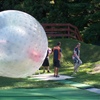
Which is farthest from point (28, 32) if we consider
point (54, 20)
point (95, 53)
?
point (54, 20)

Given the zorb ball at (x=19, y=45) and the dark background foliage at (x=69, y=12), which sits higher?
the dark background foliage at (x=69, y=12)

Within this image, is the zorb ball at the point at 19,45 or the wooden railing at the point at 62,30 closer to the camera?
the zorb ball at the point at 19,45

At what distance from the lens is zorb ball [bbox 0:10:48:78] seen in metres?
4.62

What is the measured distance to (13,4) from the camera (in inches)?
1446

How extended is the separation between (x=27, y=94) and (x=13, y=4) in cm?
2782

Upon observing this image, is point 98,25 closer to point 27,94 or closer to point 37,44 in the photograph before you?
point 27,94

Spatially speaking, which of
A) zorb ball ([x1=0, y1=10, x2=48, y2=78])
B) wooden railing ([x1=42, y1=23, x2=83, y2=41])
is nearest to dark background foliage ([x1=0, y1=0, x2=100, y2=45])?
wooden railing ([x1=42, y1=23, x2=83, y2=41])

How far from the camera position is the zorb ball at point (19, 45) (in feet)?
15.1

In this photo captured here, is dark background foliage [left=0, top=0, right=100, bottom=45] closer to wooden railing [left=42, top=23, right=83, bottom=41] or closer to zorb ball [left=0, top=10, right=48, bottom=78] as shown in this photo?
wooden railing [left=42, top=23, right=83, bottom=41]

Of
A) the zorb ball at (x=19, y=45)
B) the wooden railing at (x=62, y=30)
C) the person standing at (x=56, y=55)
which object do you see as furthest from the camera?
the wooden railing at (x=62, y=30)

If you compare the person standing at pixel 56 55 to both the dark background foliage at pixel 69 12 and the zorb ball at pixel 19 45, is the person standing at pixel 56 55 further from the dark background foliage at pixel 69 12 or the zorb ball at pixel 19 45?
the dark background foliage at pixel 69 12

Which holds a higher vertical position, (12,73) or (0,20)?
(0,20)

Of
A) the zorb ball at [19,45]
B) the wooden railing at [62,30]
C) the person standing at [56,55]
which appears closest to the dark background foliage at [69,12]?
the wooden railing at [62,30]

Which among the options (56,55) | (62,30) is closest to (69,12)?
(62,30)
